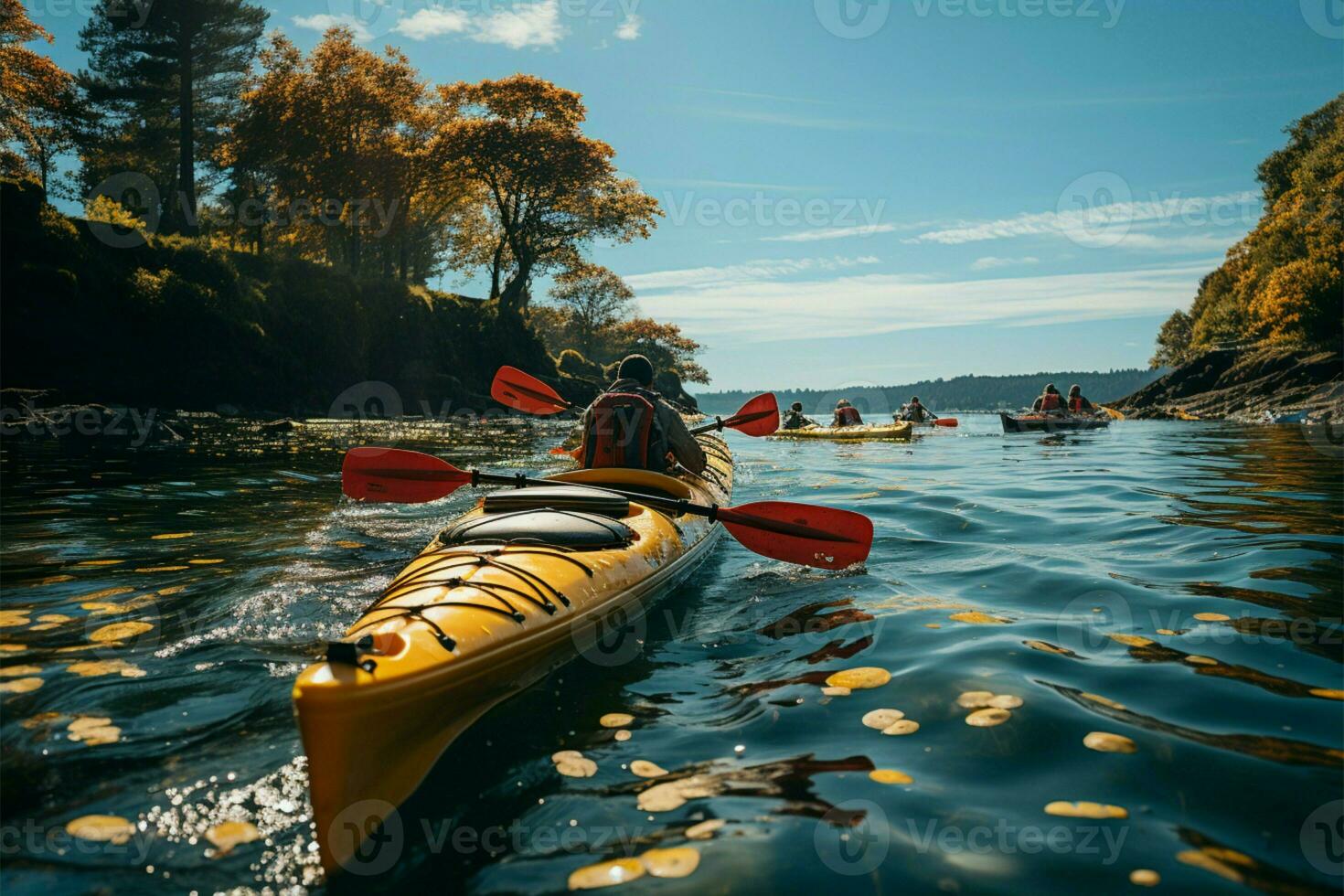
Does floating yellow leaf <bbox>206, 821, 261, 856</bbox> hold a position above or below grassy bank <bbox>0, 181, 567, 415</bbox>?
below

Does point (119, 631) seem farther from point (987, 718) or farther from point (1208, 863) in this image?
point (1208, 863)

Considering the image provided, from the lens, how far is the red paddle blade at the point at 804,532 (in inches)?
214

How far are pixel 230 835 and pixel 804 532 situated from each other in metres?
3.86

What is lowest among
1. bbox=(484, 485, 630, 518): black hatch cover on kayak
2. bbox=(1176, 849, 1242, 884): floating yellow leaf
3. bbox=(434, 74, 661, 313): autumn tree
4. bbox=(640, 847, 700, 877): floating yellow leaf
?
bbox=(640, 847, 700, 877): floating yellow leaf

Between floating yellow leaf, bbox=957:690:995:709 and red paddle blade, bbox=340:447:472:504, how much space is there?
3.88 metres

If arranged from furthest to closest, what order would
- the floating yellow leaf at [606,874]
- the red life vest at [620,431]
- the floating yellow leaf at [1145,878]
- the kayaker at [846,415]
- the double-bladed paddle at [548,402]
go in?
the kayaker at [846,415] → the double-bladed paddle at [548,402] → the red life vest at [620,431] → the floating yellow leaf at [606,874] → the floating yellow leaf at [1145,878]

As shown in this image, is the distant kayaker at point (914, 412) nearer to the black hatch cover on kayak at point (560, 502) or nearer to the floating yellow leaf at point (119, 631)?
the black hatch cover on kayak at point (560, 502)

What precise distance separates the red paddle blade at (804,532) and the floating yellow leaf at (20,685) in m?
3.71

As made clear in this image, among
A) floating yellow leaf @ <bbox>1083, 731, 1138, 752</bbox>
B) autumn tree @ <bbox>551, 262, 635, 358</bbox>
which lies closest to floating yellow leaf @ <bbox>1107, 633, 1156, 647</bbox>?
floating yellow leaf @ <bbox>1083, 731, 1138, 752</bbox>

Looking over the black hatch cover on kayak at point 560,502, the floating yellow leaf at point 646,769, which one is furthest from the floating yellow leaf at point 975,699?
the black hatch cover on kayak at point 560,502

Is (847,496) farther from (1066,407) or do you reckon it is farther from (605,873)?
(1066,407)

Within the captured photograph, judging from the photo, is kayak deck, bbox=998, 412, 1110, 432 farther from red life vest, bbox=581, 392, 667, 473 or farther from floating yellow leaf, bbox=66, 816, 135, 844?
floating yellow leaf, bbox=66, 816, 135, 844

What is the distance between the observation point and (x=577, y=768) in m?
2.79

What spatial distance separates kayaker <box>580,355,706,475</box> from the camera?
6.29 meters
